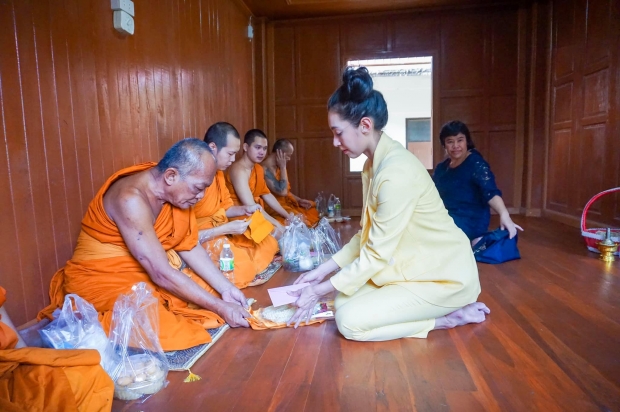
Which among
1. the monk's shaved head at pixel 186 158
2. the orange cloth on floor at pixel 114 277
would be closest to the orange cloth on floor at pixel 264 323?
the orange cloth on floor at pixel 114 277

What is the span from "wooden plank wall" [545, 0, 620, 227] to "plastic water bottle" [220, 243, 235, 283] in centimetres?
343

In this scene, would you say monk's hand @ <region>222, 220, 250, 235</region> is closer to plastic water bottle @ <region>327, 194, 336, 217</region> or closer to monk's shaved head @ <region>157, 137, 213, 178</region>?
monk's shaved head @ <region>157, 137, 213, 178</region>

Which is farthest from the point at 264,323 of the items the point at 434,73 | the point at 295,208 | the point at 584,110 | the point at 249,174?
the point at 434,73

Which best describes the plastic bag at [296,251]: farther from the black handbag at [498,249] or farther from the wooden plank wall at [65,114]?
the black handbag at [498,249]

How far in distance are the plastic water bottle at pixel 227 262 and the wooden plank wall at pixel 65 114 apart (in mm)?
781

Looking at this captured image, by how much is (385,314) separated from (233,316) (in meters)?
0.70

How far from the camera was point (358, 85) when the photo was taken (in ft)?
5.26

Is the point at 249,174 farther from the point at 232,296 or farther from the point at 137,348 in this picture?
the point at 137,348

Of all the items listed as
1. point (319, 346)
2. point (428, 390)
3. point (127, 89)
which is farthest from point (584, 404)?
point (127, 89)

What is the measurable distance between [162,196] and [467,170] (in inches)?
87.8

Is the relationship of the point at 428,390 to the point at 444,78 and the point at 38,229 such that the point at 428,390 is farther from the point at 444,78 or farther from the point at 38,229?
the point at 444,78

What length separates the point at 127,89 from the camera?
2.63 meters

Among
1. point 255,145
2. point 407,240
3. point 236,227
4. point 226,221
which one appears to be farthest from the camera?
point 255,145

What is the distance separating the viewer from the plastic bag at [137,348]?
1.42 m
